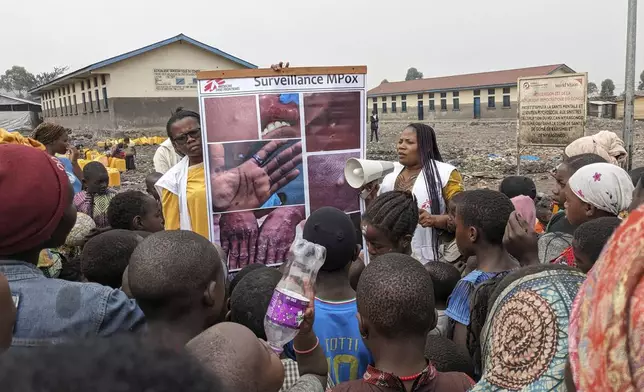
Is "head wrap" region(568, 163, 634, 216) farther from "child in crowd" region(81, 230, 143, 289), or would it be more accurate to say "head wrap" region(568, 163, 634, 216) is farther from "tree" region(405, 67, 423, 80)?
"tree" region(405, 67, 423, 80)

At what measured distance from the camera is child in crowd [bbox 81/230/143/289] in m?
2.55

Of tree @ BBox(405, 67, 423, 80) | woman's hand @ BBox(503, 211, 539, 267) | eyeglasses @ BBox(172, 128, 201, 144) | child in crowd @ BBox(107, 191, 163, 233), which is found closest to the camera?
woman's hand @ BBox(503, 211, 539, 267)

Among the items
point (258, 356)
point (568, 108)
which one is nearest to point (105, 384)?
point (258, 356)

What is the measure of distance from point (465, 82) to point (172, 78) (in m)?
31.1

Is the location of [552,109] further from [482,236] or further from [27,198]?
[27,198]

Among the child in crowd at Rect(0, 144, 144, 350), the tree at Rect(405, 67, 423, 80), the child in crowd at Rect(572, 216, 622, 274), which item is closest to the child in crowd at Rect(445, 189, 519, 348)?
the child in crowd at Rect(572, 216, 622, 274)

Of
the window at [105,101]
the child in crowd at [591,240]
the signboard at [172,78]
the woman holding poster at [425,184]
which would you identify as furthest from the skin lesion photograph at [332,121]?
the window at [105,101]

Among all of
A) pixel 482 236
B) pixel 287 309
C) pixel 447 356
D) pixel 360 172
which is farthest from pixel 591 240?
pixel 360 172

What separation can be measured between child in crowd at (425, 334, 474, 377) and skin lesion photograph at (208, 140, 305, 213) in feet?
5.63

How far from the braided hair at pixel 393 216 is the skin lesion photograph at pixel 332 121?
90 centimetres

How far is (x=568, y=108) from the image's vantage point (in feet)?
25.1

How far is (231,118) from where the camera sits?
3.53 meters

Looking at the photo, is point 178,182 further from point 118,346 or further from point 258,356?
point 118,346

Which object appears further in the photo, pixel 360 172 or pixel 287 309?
pixel 360 172
